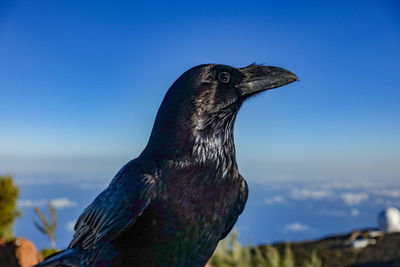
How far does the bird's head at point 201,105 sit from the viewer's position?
8.36 feet

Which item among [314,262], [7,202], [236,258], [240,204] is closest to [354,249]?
[314,262]

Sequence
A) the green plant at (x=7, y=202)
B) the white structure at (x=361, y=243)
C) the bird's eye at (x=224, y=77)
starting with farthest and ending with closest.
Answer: the green plant at (x=7, y=202) → the white structure at (x=361, y=243) → the bird's eye at (x=224, y=77)

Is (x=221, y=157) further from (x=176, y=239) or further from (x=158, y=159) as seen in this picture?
(x=176, y=239)

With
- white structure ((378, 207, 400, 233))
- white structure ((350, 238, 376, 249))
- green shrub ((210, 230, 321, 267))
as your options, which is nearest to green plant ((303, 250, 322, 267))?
green shrub ((210, 230, 321, 267))

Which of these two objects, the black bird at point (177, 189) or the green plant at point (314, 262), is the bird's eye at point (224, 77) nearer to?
the black bird at point (177, 189)

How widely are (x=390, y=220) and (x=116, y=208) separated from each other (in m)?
8.50

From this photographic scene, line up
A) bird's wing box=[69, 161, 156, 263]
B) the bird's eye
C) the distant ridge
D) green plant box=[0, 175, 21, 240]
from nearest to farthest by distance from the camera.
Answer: bird's wing box=[69, 161, 156, 263] → the bird's eye → the distant ridge → green plant box=[0, 175, 21, 240]

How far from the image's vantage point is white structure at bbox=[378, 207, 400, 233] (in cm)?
930

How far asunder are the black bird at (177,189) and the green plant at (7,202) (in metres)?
9.01

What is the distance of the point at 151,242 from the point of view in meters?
2.46

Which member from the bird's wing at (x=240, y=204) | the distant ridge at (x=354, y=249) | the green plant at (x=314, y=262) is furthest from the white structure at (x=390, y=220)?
the bird's wing at (x=240, y=204)

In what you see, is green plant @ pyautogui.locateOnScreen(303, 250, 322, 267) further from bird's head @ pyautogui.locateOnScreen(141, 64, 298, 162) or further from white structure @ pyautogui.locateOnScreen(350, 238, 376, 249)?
bird's head @ pyautogui.locateOnScreen(141, 64, 298, 162)

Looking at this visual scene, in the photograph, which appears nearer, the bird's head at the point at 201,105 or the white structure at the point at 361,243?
the bird's head at the point at 201,105

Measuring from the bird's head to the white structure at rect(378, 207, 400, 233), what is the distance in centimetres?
790
